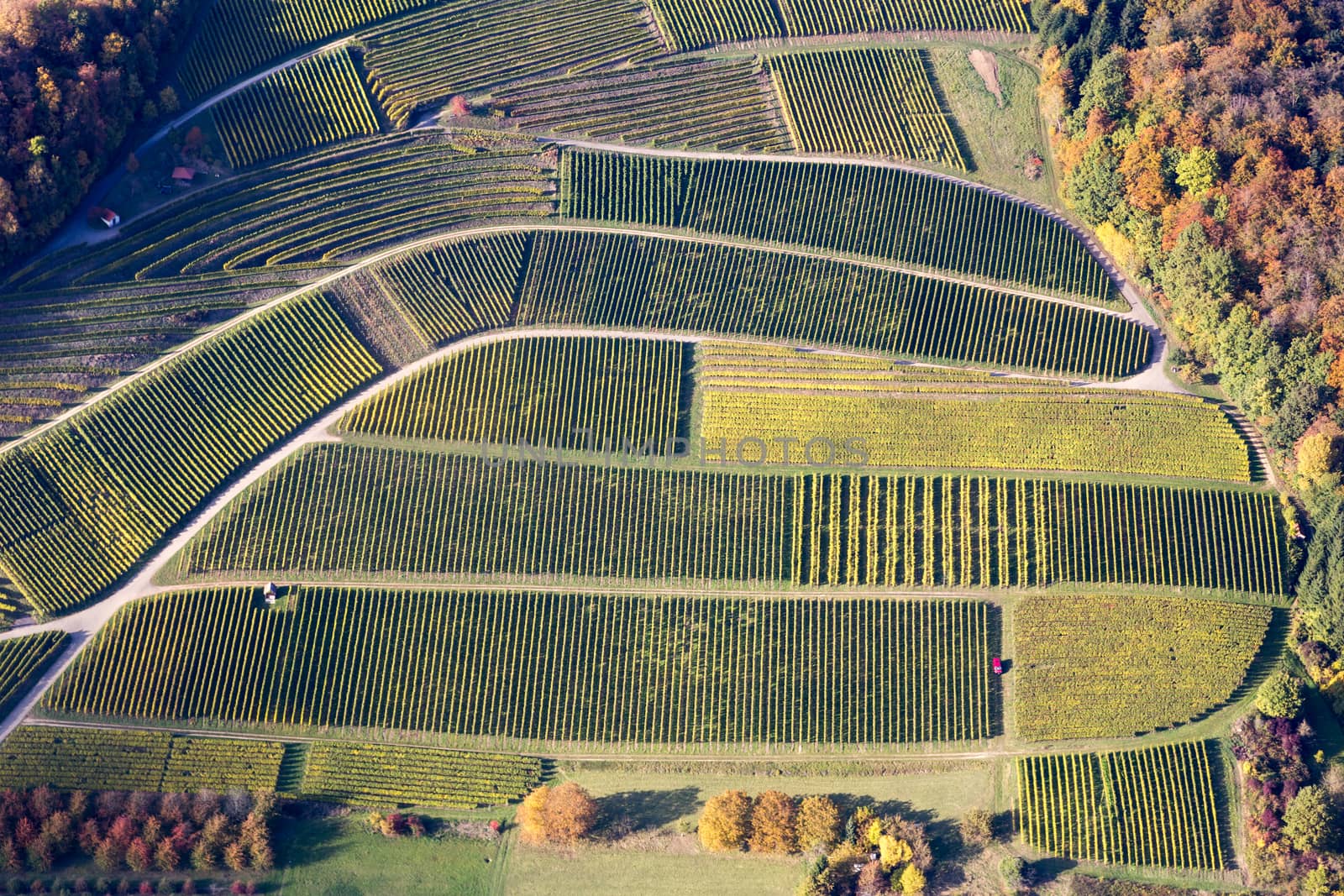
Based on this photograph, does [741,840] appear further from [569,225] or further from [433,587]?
[569,225]

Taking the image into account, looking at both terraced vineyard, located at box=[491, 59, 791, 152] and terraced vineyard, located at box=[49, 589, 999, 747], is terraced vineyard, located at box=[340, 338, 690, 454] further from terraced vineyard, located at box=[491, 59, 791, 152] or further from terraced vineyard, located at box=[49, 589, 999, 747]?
terraced vineyard, located at box=[491, 59, 791, 152]

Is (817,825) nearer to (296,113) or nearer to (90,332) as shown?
(90,332)

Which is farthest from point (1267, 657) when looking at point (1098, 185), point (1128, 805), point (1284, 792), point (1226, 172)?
point (1098, 185)

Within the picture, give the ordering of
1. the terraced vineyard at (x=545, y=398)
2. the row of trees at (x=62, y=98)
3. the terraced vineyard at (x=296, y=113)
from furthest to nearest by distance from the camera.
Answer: the terraced vineyard at (x=296, y=113) → the row of trees at (x=62, y=98) → the terraced vineyard at (x=545, y=398)

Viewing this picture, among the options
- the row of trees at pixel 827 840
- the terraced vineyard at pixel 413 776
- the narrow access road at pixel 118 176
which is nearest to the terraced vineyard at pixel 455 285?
the narrow access road at pixel 118 176

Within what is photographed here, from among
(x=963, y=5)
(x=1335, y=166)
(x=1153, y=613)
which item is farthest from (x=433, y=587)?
(x=1335, y=166)

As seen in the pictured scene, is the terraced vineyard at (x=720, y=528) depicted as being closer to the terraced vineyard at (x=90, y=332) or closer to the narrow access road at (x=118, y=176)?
the terraced vineyard at (x=90, y=332)

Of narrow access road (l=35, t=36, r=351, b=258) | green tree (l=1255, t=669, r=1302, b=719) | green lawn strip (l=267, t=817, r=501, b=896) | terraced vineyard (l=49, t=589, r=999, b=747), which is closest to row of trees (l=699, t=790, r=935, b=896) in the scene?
terraced vineyard (l=49, t=589, r=999, b=747)
